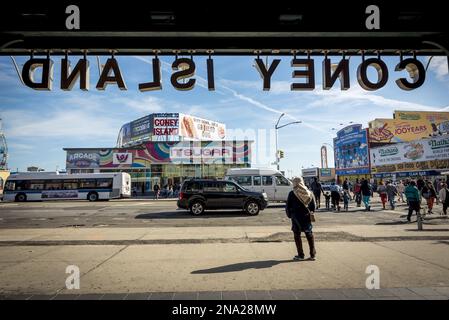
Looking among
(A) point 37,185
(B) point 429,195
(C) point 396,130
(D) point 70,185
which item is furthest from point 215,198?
(C) point 396,130

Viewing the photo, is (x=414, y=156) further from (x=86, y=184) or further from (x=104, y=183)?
(x=86, y=184)

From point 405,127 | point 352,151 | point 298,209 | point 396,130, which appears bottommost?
point 298,209

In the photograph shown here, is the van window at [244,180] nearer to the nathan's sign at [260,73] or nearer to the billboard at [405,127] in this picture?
the nathan's sign at [260,73]

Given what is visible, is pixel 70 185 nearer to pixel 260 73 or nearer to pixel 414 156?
pixel 260 73

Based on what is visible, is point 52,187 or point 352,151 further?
point 352,151

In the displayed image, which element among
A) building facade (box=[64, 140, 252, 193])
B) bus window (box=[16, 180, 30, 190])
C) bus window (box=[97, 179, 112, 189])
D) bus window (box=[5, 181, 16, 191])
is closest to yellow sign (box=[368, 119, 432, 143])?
building facade (box=[64, 140, 252, 193])

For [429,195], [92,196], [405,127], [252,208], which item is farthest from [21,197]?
[405,127]

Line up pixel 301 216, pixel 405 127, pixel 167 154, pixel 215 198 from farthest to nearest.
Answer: pixel 405 127 → pixel 167 154 → pixel 215 198 → pixel 301 216

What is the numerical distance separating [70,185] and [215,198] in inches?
850

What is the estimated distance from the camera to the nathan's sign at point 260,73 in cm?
511

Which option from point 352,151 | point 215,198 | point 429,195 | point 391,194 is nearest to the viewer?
point 429,195

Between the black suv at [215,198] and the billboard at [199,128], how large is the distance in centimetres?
4100

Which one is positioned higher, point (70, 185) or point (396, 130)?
point (396, 130)

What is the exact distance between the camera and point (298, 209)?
6.36m
